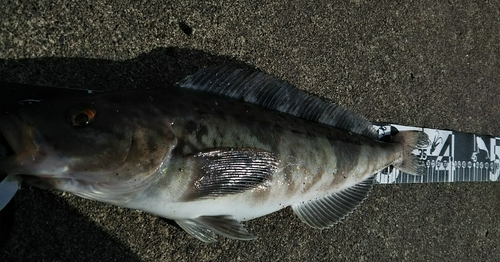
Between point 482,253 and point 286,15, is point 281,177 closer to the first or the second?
point 286,15

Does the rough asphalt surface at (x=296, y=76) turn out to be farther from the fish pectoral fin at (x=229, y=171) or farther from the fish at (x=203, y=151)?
the fish pectoral fin at (x=229, y=171)

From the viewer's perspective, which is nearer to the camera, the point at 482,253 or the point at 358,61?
the point at 358,61

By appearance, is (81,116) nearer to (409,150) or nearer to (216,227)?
(216,227)

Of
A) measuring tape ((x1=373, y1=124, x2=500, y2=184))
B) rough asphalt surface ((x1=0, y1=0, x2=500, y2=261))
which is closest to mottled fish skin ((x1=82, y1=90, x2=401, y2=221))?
rough asphalt surface ((x1=0, y1=0, x2=500, y2=261))

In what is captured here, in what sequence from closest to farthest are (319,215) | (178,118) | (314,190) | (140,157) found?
(140,157), (178,118), (314,190), (319,215)

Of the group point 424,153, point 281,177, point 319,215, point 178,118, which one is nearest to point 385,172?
point 424,153

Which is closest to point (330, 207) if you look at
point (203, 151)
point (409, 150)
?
point (409, 150)

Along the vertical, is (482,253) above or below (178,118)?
below

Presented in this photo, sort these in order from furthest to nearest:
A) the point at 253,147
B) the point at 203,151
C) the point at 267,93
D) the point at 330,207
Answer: the point at 330,207 < the point at 267,93 < the point at 253,147 < the point at 203,151
